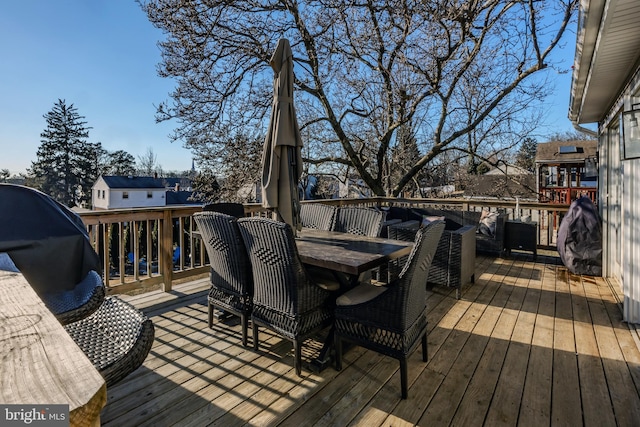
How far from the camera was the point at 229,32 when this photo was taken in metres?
7.09

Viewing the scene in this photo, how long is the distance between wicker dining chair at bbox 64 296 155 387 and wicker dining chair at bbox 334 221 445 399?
1.34 meters

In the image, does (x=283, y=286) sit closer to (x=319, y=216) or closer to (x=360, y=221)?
(x=360, y=221)

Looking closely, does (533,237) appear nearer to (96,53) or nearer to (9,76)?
(96,53)

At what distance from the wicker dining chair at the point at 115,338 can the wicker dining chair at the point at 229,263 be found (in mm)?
1016

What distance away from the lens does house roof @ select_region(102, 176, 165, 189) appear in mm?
26859

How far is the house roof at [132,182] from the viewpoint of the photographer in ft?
88.1

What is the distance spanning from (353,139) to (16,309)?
10.2 metres

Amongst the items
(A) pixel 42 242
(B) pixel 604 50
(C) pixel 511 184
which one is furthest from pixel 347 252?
(C) pixel 511 184

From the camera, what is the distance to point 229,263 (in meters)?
2.62

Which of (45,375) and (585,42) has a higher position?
(585,42)

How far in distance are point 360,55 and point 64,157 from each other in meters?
28.0

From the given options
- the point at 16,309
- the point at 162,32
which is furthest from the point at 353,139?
the point at 16,309

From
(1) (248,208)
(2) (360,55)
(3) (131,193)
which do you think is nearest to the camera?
(1) (248,208)

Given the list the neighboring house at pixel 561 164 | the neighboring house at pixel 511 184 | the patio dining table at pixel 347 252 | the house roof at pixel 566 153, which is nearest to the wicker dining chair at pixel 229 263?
the patio dining table at pixel 347 252
